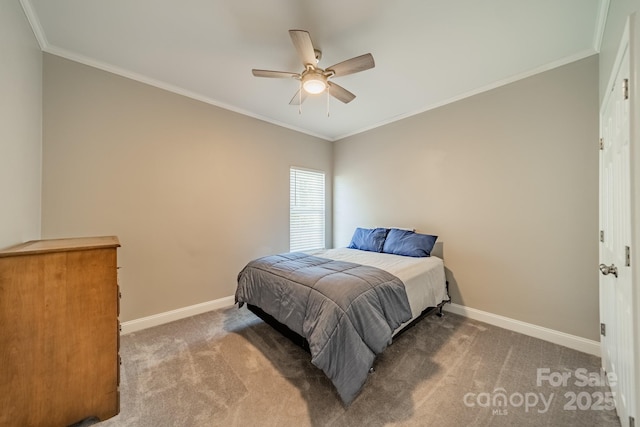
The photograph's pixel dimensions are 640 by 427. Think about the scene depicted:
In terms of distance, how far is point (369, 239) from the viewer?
348cm

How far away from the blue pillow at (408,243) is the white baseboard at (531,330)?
0.83 meters

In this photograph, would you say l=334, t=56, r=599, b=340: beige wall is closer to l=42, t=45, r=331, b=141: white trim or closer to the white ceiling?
the white ceiling

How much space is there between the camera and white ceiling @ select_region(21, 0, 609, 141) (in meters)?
1.68

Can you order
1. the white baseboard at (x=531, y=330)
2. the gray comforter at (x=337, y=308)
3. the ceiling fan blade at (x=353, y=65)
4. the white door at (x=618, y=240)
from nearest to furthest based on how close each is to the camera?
the white door at (x=618, y=240) < the gray comforter at (x=337, y=308) < the ceiling fan blade at (x=353, y=65) < the white baseboard at (x=531, y=330)

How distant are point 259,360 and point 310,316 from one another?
2.40 feet

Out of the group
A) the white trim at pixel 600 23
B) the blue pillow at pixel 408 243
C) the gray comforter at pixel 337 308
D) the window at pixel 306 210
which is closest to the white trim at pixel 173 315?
the gray comforter at pixel 337 308

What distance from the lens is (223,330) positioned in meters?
2.53

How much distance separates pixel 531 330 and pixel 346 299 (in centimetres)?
221

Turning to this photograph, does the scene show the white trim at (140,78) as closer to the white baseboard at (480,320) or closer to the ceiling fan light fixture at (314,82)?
the ceiling fan light fixture at (314,82)

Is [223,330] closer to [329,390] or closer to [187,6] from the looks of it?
[329,390]

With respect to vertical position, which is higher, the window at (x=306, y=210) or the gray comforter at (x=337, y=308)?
the window at (x=306, y=210)

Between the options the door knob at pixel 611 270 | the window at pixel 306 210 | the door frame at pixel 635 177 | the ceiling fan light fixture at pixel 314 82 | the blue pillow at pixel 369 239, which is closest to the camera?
the door frame at pixel 635 177

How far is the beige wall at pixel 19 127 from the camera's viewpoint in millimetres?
1400

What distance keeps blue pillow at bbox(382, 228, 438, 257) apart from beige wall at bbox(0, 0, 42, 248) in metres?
3.42
